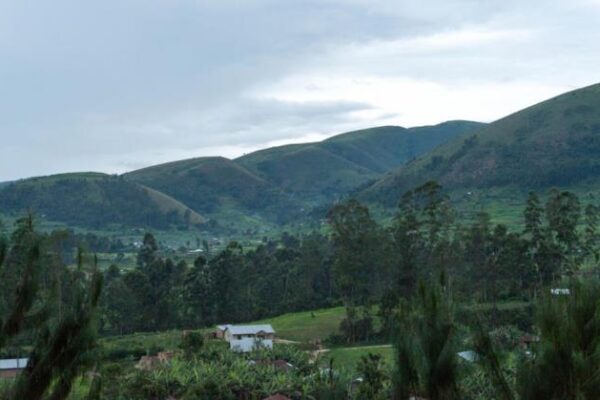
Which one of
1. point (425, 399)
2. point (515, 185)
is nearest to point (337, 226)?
point (425, 399)

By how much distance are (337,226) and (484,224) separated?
913 cm

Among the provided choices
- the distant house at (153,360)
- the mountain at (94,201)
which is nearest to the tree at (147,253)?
the distant house at (153,360)

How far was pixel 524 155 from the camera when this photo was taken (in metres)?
113

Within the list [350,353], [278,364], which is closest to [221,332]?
[350,353]

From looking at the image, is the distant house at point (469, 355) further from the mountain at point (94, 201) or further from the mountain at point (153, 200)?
the mountain at point (94, 201)

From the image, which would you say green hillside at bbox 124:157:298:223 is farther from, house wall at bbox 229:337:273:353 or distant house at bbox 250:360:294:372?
distant house at bbox 250:360:294:372

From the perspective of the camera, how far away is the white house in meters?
38.9

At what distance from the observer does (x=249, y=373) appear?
29922 millimetres

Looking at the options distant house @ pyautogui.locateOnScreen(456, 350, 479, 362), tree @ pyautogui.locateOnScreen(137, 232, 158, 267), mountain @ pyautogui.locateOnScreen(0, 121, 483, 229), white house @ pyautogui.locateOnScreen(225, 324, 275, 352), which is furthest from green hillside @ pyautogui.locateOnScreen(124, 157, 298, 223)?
distant house @ pyautogui.locateOnScreen(456, 350, 479, 362)

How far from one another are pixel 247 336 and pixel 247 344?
11.2ft

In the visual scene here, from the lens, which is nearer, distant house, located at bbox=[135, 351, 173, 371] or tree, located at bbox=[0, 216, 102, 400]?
tree, located at bbox=[0, 216, 102, 400]

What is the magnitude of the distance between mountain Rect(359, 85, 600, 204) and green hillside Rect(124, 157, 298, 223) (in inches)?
1992

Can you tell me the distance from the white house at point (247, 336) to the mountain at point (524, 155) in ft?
223

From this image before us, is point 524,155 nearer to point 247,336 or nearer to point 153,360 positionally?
point 247,336
